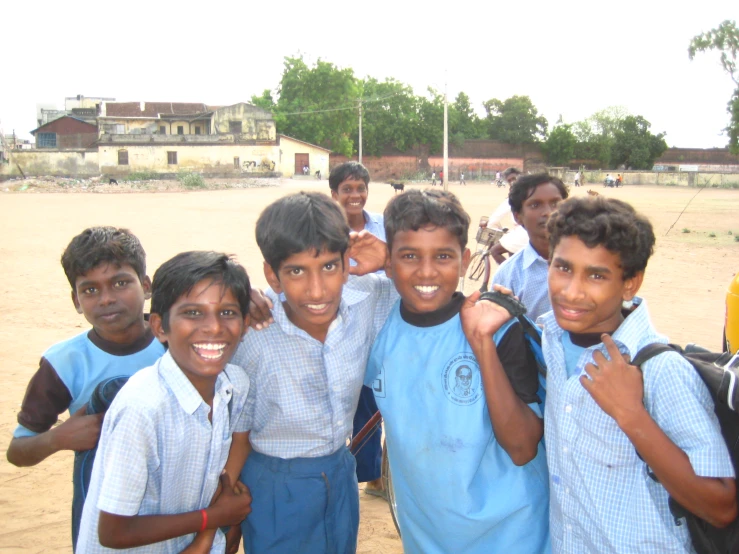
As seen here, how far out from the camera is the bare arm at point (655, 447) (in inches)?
56.9

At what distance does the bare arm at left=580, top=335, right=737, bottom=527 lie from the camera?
4.74 ft

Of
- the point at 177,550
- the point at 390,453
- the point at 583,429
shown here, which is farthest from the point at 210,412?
the point at 583,429

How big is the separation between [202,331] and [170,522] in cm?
56

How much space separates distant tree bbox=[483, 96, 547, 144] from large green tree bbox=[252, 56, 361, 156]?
17.3 meters

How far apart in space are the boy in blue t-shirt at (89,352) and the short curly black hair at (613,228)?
1.56m

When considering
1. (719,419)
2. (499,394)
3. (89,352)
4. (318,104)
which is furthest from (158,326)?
(318,104)

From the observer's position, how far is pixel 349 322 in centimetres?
204

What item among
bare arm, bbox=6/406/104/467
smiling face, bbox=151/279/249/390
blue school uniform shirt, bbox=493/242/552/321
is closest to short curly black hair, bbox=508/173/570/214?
blue school uniform shirt, bbox=493/242/552/321

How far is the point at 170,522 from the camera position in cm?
179

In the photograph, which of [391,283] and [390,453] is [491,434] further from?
[391,283]

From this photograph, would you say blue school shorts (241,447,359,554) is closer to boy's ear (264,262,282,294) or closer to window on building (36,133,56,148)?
boy's ear (264,262,282,294)

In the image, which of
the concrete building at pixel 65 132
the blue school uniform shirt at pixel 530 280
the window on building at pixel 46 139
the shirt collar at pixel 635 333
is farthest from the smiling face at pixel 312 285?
the window on building at pixel 46 139

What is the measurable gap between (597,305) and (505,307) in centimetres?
25

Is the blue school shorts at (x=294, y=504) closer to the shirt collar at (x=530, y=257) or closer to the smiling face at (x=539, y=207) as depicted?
the shirt collar at (x=530, y=257)
